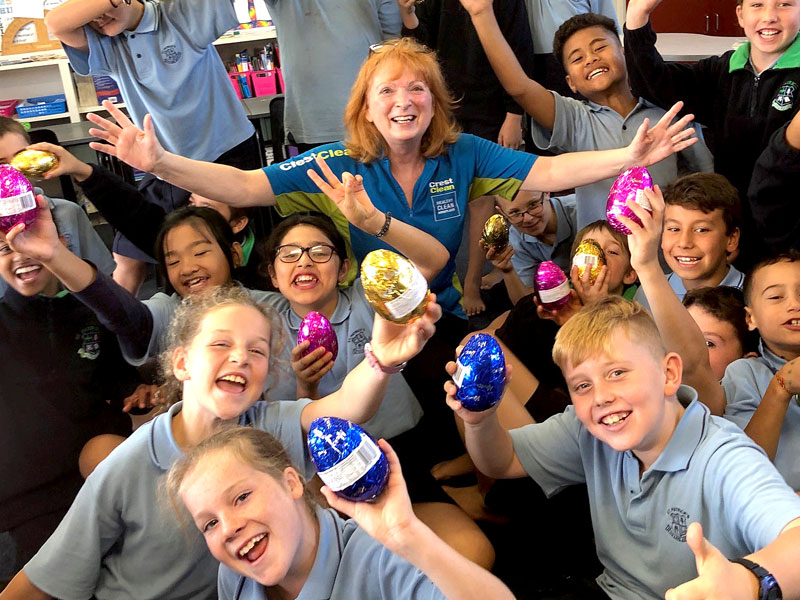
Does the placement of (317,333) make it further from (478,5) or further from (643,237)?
(478,5)

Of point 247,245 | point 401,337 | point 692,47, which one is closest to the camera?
point 401,337

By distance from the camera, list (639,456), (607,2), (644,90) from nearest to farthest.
→ (639,456) → (644,90) → (607,2)

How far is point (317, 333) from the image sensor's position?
6.73ft

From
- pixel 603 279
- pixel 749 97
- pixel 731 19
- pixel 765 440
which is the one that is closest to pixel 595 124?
pixel 749 97

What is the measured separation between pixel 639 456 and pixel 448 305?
3.45ft

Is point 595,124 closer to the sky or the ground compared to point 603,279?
closer to the sky

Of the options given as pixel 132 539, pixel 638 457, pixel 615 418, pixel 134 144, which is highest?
pixel 134 144

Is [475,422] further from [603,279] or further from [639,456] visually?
[603,279]

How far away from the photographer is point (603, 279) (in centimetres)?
235

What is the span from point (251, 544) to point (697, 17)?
20.2 feet

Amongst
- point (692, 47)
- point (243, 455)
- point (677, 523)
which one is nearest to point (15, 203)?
point (243, 455)

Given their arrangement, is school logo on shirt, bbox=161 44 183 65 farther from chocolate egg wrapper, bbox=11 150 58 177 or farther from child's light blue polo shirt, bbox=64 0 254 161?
chocolate egg wrapper, bbox=11 150 58 177

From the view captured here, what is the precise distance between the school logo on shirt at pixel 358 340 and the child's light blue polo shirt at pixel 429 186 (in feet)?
0.83

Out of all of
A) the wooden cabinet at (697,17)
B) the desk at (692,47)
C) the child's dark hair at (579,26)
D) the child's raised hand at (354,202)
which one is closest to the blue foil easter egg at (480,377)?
the child's raised hand at (354,202)
